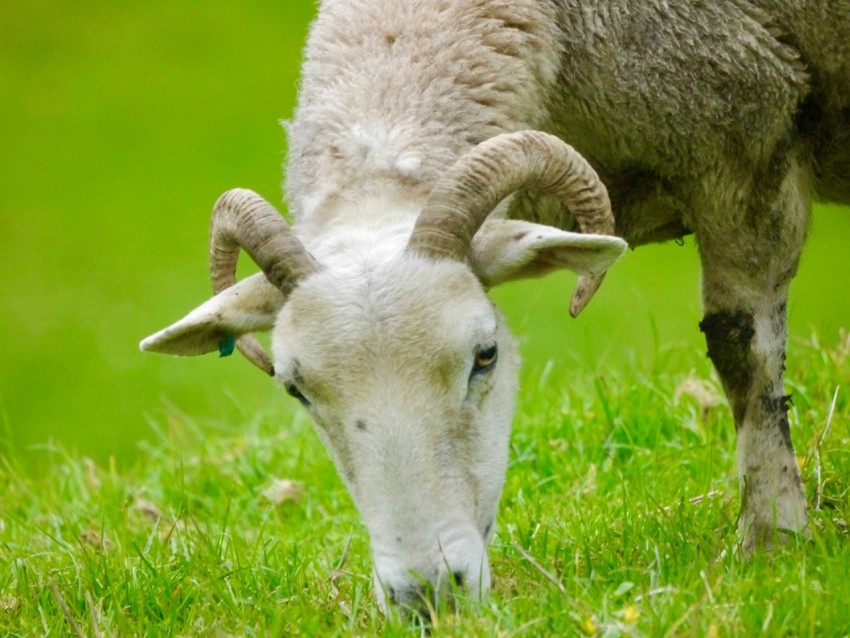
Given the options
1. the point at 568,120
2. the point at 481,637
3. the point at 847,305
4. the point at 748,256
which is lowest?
the point at 847,305

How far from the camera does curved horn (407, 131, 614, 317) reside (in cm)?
425

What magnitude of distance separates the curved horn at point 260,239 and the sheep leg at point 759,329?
1610 mm

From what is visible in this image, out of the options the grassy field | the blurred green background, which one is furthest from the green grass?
the blurred green background

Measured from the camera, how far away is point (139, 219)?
819 inches

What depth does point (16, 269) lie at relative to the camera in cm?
1981

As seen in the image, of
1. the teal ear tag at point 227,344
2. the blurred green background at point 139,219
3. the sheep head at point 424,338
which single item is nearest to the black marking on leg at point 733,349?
the sheep head at point 424,338

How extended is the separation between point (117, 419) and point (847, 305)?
27.0ft

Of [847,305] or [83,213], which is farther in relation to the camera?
[83,213]

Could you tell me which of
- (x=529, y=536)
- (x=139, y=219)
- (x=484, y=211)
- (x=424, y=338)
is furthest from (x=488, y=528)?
(x=139, y=219)

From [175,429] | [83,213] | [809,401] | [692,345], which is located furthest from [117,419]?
[809,401]

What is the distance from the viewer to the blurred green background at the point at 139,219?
14328 millimetres

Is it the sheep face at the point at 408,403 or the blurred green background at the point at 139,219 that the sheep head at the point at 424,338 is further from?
the blurred green background at the point at 139,219

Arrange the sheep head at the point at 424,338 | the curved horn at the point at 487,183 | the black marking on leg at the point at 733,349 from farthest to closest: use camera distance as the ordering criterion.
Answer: the black marking on leg at the point at 733,349
the curved horn at the point at 487,183
the sheep head at the point at 424,338

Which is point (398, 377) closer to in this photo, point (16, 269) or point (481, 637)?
point (481, 637)
